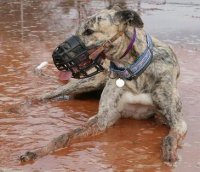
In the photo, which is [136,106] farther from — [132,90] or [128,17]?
[128,17]

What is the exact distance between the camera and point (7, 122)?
4.93 metres

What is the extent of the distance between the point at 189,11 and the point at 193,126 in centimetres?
957

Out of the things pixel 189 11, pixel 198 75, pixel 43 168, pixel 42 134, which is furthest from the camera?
pixel 189 11

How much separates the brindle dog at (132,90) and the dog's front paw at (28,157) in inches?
1.8

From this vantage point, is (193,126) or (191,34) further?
(191,34)

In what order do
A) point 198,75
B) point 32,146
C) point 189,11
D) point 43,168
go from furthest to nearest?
→ point 189,11 < point 198,75 < point 32,146 < point 43,168

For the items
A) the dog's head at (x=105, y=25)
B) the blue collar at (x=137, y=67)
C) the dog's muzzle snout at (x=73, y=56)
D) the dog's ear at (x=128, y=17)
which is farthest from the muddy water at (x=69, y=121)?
the dog's ear at (x=128, y=17)

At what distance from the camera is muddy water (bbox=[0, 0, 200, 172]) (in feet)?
13.1

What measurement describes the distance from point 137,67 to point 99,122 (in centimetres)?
68

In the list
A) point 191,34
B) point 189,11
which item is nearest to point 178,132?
point 191,34

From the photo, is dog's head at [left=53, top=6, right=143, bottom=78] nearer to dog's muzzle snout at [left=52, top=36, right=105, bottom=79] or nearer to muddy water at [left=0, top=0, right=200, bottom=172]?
dog's muzzle snout at [left=52, top=36, right=105, bottom=79]

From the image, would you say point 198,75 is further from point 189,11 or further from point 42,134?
point 189,11

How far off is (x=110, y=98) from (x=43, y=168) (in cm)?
140

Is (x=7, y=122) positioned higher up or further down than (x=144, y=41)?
further down
